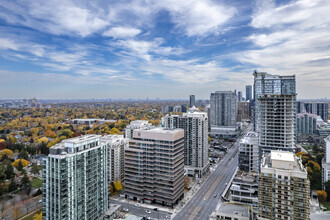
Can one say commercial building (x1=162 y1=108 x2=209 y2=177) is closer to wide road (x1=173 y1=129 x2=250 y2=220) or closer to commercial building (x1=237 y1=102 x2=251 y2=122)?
wide road (x1=173 y1=129 x2=250 y2=220)

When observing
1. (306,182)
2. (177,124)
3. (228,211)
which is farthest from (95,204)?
(177,124)

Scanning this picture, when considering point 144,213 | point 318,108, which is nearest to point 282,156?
point 144,213

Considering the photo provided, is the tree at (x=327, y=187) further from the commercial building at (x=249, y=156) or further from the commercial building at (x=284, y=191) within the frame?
the commercial building at (x=284, y=191)

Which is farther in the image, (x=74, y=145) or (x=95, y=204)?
(x=95, y=204)

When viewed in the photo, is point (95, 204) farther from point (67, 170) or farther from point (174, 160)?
point (174, 160)

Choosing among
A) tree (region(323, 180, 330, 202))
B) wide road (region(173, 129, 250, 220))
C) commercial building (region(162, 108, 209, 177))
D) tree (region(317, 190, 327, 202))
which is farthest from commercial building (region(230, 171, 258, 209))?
commercial building (region(162, 108, 209, 177))

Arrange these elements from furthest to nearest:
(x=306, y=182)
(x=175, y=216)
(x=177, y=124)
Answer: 1. (x=177, y=124)
2. (x=175, y=216)
3. (x=306, y=182)

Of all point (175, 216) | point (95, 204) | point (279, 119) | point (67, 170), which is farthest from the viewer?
point (279, 119)
